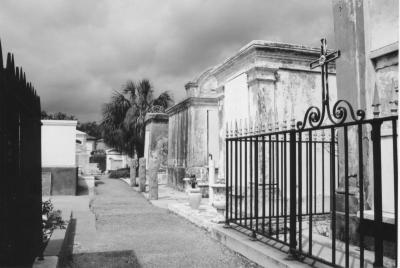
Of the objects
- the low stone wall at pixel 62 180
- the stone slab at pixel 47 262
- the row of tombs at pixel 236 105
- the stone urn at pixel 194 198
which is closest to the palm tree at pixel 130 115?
the row of tombs at pixel 236 105

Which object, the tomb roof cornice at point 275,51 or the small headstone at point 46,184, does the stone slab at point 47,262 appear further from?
the small headstone at point 46,184

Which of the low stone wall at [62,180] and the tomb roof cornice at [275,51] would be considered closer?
the tomb roof cornice at [275,51]

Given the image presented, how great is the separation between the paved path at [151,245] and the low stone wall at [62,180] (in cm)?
440

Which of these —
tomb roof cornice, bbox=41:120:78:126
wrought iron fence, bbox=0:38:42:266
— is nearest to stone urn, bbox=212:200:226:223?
wrought iron fence, bbox=0:38:42:266

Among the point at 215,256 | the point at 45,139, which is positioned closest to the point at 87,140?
the point at 45,139

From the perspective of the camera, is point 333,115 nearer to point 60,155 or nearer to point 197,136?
point 197,136

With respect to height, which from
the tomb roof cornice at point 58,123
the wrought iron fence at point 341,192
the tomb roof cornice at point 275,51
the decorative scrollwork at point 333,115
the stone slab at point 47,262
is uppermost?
the tomb roof cornice at point 275,51

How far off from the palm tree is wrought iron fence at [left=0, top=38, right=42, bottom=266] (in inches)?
919

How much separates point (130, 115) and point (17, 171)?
25.4m

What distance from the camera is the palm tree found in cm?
2759

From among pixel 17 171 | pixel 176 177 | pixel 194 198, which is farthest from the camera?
pixel 176 177

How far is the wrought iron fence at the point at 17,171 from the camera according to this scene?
9.03 feet

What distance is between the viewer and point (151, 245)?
20.3 feet

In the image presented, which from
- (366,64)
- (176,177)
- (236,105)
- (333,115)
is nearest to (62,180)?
(176,177)
